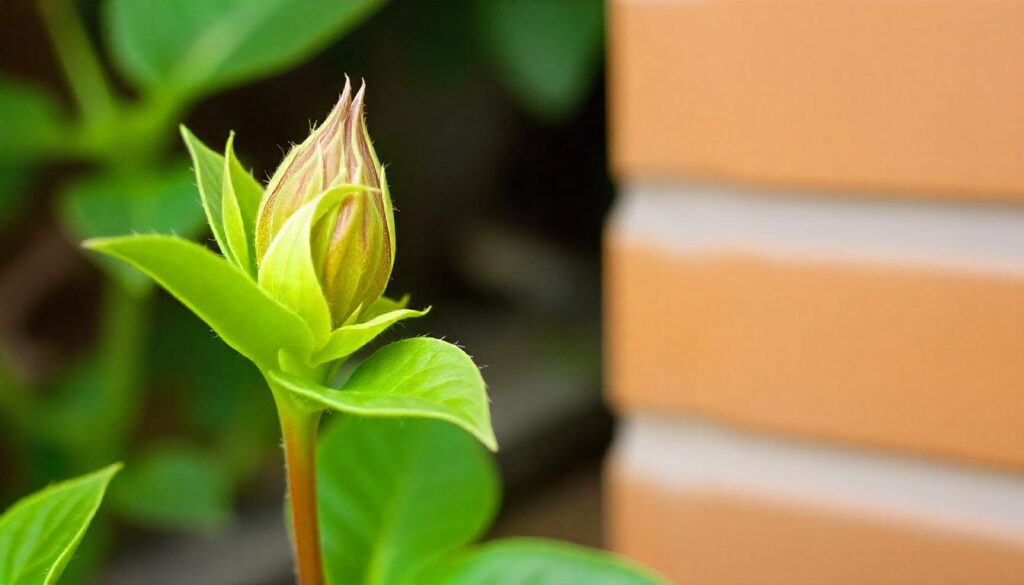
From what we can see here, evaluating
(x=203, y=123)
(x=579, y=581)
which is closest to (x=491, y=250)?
(x=203, y=123)

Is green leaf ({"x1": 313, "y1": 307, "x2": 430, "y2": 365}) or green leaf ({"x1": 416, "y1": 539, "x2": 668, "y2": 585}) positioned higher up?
green leaf ({"x1": 313, "y1": 307, "x2": 430, "y2": 365})

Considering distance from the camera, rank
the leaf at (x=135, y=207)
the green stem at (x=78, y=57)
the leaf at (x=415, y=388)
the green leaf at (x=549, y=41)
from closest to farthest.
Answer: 1. the leaf at (x=415, y=388)
2. the leaf at (x=135, y=207)
3. the green stem at (x=78, y=57)
4. the green leaf at (x=549, y=41)

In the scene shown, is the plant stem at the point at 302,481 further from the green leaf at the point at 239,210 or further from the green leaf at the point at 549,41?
the green leaf at the point at 549,41

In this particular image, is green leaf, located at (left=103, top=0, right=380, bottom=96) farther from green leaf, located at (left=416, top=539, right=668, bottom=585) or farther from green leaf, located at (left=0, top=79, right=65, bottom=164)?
green leaf, located at (left=416, top=539, right=668, bottom=585)

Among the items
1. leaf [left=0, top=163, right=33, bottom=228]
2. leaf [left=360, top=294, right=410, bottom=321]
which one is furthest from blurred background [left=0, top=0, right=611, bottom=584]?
leaf [left=360, top=294, right=410, bottom=321]

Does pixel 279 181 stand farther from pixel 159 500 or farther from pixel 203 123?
pixel 203 123

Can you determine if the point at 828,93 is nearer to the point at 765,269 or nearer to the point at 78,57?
the point at 765,269

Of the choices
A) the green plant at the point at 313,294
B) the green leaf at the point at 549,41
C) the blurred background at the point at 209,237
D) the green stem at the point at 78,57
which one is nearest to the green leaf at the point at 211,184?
the green plant at the point at 313,294
